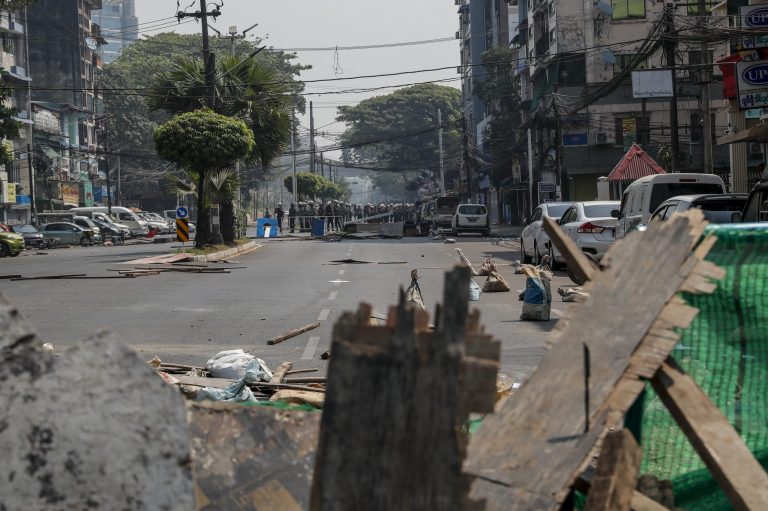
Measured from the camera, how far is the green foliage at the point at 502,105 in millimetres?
79562

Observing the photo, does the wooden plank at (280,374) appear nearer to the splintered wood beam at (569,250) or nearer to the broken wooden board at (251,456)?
the splintered wood beam at (569,250)

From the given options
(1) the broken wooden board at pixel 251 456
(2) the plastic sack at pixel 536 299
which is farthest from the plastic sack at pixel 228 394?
(2) the plastic sack at pixel 536 299

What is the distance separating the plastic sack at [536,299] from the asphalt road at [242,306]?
177 mm

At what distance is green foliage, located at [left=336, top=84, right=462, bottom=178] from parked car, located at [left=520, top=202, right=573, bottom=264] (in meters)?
89.8

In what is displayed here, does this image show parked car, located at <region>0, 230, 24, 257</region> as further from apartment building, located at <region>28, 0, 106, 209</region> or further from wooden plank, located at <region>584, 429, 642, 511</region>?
apartment building, located at <region>28, 0, 106, 209</region>

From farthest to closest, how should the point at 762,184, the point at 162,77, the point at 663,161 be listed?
1. the point at 663,161
2. the point at 162,77
3. the point at 762,184

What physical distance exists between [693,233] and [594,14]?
57.8 m

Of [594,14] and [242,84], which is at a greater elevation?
[594,14]

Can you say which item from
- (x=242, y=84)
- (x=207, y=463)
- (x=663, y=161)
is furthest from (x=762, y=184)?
(x=663, y=161)

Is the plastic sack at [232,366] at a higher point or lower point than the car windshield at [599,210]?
lower

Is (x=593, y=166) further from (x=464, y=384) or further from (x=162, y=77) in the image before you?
(x=464, y=384)

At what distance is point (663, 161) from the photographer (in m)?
48.4

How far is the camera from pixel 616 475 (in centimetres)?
300

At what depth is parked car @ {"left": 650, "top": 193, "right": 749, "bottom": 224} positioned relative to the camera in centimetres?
1521
